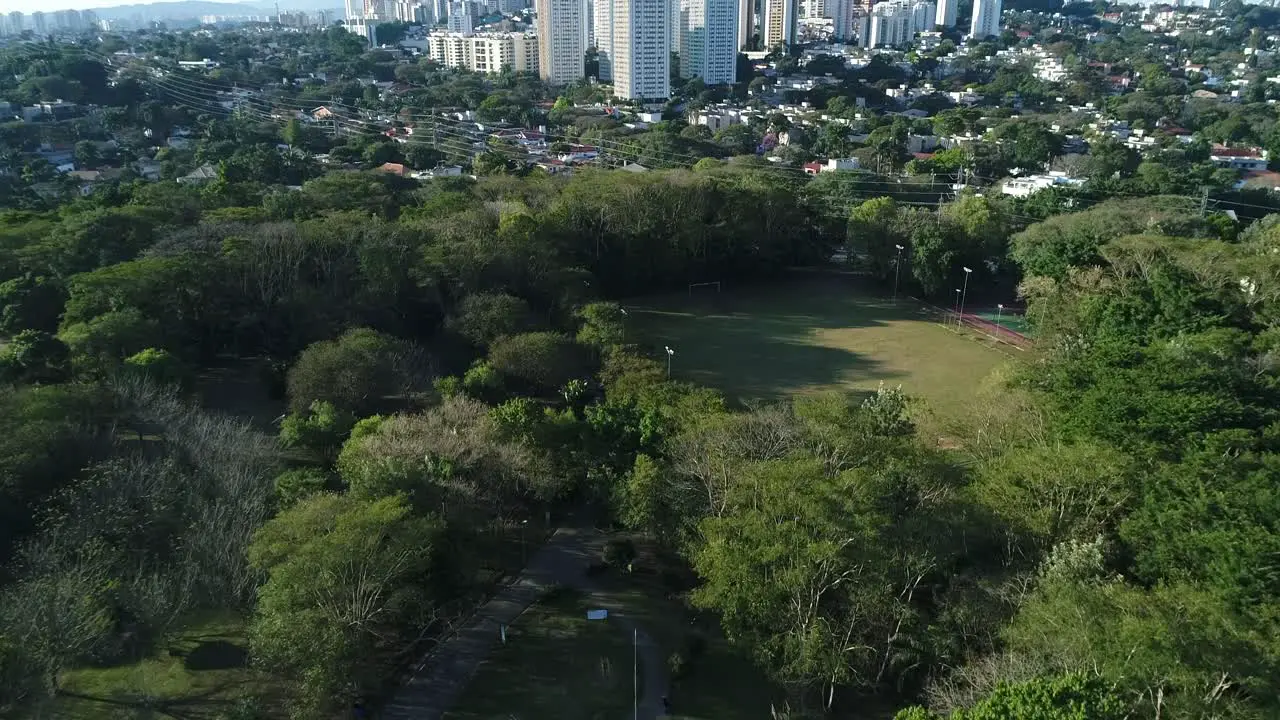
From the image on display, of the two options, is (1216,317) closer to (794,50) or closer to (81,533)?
(81,533)

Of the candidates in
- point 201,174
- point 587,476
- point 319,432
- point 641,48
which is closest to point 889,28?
point 641,48

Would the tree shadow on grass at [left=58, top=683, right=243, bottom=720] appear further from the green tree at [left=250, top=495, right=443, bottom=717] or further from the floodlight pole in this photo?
the floodlight pole

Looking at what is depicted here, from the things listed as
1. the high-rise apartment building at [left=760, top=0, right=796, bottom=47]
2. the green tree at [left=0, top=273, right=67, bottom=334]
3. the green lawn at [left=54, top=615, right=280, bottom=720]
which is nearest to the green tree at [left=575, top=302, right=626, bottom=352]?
the green lawn at [left=54, top=615, right=280, bottom=720]

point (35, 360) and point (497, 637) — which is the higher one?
point (35, 360)

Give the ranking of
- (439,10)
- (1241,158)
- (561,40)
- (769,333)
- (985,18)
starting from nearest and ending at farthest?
(769,333) → (1241,158) → (561,40) → (985,18) → (439,10)

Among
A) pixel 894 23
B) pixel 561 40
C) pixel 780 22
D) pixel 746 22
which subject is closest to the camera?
pixel 561 40

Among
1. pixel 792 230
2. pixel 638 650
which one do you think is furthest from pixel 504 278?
pixel 638 650

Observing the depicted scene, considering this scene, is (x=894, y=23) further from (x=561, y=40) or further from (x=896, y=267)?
(x=896, y=267)
